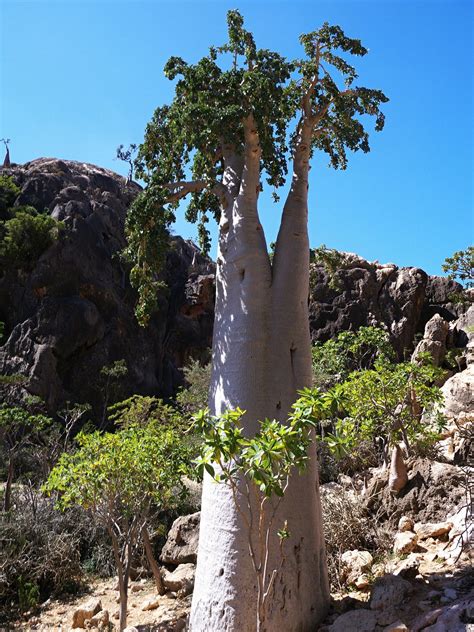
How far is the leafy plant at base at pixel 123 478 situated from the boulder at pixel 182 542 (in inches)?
49.4

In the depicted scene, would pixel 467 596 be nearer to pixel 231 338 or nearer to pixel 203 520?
pixel 203 520

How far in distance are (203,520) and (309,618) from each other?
3.32 feet

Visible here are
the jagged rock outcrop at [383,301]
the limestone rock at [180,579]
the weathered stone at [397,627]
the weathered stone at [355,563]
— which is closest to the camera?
the weathered stone at [397,627]

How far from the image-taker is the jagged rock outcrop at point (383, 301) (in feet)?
54.9

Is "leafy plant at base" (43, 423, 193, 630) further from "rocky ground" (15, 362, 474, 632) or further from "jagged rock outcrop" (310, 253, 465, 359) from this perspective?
"jagged rock outcrop" (310, 253, 465, 359)

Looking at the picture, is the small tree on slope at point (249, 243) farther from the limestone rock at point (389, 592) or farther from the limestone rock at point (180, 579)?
the limestone rock at point (180, 579)

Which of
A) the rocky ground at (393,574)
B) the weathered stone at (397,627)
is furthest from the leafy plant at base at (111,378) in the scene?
the weathered stone at (397,627)

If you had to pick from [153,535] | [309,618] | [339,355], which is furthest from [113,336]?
[309,618]

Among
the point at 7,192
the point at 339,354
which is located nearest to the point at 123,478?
the point at 339,354

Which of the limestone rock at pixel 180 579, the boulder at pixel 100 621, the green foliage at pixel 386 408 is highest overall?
the green foliage at pixel 386 408

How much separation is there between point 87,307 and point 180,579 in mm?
12838

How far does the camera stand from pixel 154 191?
5156 millimetres

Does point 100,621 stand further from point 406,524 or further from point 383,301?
point 383,301

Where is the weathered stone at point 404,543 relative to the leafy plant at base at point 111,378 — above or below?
below
